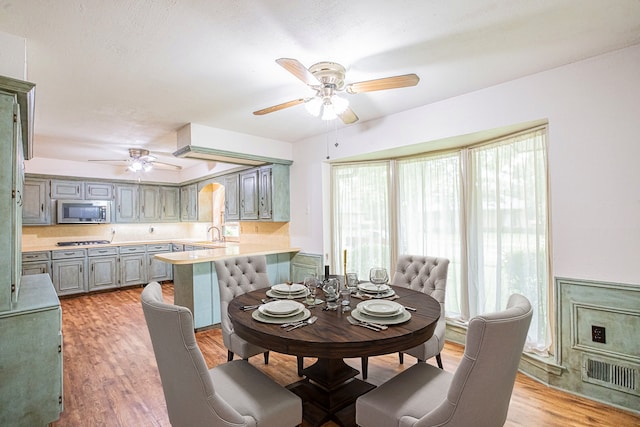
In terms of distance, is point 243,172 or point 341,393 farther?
point 243,172

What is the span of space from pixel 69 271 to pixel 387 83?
19.9ft

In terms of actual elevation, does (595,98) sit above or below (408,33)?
below

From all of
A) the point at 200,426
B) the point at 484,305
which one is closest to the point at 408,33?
the point at 200,426

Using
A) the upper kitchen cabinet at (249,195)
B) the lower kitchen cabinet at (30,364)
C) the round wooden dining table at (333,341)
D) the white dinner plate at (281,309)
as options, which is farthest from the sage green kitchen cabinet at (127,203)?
the white dinner plate at (281,309)

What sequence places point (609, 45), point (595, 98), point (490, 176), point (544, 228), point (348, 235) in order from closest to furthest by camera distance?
point (609, 45) → point (595, 98) → point (544, 228) → point (490, 176) → point (348, 235)

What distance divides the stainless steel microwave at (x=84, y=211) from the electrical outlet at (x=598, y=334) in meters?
7.14

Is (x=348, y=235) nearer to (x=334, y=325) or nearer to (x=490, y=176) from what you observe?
(x=490, y=176)

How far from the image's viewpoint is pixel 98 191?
232 inches

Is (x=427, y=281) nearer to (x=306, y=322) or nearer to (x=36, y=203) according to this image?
(x=306, y=322)

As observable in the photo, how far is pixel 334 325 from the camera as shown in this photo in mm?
1625

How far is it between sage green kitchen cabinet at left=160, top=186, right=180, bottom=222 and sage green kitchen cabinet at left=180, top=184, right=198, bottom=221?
0.32ft

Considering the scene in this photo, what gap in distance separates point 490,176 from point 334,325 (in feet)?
7.83

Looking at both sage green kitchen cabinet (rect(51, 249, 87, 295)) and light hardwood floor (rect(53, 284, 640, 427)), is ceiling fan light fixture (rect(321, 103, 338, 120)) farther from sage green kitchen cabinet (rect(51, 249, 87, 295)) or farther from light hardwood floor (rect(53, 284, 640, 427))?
sage green kitchen cabinet (rect(51, 249, 87, 295))

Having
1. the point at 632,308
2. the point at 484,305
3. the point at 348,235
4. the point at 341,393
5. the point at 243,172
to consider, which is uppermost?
the point at 243,172
